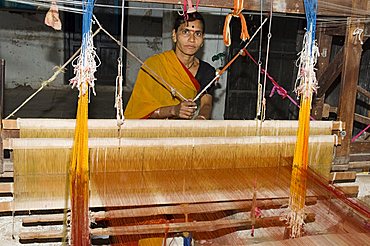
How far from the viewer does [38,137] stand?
7.88 feet

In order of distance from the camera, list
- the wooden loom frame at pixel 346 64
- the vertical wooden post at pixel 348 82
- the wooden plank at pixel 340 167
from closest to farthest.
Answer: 1. the wooden loom frame at pixel 346 64
2. the vertical wooden post at pixel 348 82
3. the wooden plank at pixel 340 167

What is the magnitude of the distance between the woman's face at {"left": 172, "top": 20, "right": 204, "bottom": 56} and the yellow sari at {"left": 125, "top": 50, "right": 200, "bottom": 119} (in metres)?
0.13

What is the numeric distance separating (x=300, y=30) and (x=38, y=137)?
4.24 metres

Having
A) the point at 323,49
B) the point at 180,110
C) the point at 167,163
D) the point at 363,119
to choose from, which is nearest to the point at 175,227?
the point at 167,163

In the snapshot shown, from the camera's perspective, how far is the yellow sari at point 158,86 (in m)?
3.25

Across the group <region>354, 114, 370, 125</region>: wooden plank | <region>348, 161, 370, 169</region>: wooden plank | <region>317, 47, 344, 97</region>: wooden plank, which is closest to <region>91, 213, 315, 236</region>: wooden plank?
<region>348, 161, 370, 169</region>: wooden plank

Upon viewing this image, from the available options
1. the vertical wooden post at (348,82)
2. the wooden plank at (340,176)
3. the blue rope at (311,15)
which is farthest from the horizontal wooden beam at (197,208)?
the blue rope at (311,15)

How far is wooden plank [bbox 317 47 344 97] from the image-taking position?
10.1ft

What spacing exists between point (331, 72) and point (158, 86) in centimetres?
127

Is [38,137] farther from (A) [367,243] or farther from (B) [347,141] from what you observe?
(B) [347,141]

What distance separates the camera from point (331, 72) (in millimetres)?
3172

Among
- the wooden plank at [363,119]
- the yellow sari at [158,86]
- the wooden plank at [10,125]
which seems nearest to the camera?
the wooden plank at [10,125]

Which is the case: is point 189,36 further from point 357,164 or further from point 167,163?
point 357,164

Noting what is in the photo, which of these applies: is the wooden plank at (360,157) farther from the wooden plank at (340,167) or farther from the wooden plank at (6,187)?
the wooden plank at (6,187)
